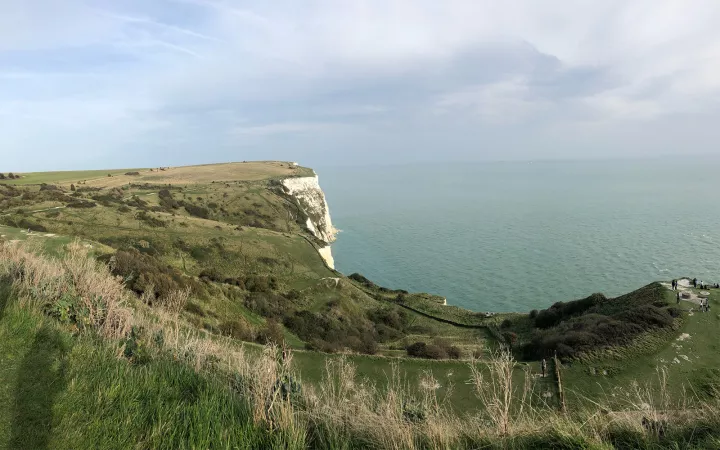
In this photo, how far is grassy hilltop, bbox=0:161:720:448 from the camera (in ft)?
16.6

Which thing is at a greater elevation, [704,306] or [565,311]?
[704,306]

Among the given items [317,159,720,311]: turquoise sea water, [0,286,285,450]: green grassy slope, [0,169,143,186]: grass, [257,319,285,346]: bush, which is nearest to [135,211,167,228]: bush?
[257,319,285,346]: bush

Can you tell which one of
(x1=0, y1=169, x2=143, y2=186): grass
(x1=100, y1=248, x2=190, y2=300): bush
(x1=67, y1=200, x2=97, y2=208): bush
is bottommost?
(x1=100, y1=248, x2=190, y2=300): bush

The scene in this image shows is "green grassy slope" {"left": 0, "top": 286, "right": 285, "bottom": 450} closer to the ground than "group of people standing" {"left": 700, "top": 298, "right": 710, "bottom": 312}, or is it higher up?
higher up


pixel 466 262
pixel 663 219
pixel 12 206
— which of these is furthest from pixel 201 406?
pixel 663 219

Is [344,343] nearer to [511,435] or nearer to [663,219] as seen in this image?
[511,435]

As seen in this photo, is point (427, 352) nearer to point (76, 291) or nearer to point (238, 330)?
point (238, 330)

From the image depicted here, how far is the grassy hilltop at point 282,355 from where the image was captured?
5074 mm

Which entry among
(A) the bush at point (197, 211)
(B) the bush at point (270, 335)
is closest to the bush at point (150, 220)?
(A) the bush at point (197, 211)

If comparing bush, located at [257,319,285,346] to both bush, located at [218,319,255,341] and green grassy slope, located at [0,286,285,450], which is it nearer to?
bush, located at [218,319,255,341]

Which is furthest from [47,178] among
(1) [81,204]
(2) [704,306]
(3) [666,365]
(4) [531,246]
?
(2) [704,306]

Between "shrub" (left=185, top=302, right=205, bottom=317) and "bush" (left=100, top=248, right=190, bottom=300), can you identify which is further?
"shrub" (left=185, top=302, right=205, bottom=317)

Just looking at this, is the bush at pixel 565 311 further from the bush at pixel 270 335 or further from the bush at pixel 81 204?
the bush at pixel 81 204

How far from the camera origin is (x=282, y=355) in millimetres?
9797
